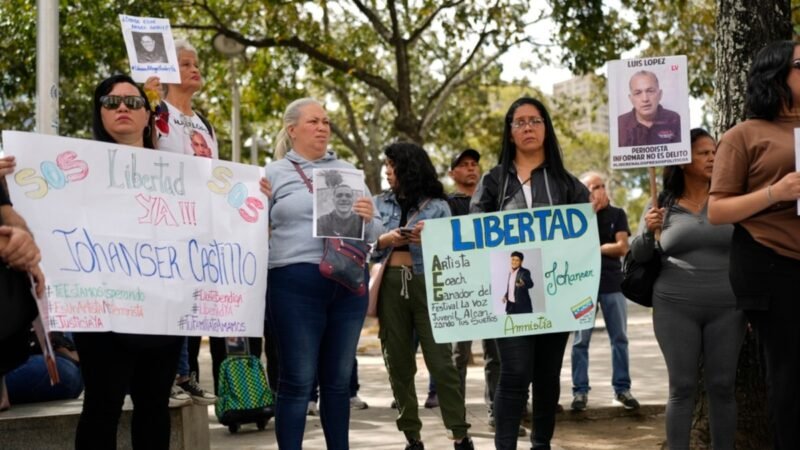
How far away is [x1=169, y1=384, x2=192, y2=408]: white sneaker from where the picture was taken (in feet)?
19.3

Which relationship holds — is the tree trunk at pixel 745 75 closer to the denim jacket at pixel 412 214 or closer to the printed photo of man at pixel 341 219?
the denim jacket at pixel 412 214

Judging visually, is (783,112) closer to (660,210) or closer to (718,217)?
(718,217)

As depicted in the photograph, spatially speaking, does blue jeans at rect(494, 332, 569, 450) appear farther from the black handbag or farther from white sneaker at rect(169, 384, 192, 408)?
white sneaker at rect(169, 384, 192, 408)

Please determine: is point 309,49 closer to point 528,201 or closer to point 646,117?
point 528,201

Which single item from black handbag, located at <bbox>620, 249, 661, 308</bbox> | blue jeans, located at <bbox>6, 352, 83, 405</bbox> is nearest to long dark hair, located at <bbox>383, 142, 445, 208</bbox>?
black handbag, located at <bbox>620, 249, 661, 308</bbox>

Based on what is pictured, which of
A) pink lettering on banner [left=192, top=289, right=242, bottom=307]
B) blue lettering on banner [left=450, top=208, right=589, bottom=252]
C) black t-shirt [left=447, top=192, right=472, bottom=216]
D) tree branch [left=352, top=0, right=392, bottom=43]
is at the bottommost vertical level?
pink lettering on banner [left=192, top=289, right=242, bottom=307]

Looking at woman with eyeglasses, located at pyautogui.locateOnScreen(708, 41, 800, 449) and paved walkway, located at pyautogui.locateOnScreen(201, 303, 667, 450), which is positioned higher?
woman with eyeglasses, located at pyautogui.locateOnScreen(708, 41, 800, 449)

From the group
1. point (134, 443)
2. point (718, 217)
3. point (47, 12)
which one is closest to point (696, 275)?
point (718, 217)

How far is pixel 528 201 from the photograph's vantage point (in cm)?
598

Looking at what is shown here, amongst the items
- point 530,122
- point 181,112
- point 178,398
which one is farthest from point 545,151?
point 178,398

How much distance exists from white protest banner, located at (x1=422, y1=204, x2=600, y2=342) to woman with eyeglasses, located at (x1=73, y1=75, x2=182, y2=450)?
5.79ft

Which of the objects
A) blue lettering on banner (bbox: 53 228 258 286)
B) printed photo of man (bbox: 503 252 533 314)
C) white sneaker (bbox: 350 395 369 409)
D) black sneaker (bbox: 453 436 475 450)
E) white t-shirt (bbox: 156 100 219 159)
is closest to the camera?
blue lettering on banner (bbox: 53 228 258 286)

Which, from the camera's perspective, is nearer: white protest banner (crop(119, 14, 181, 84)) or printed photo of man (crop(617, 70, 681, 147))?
printed photo of man (crop(617, 70, 681, 147))

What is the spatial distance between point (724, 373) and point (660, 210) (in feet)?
3.01
